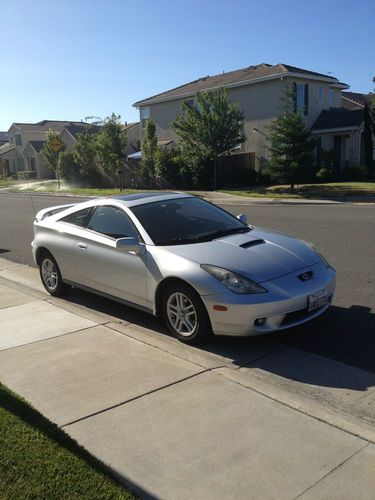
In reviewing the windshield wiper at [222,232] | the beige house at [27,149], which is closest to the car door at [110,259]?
the windshield wiper at [222,232]

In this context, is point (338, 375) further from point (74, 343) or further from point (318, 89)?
point (318, 89)

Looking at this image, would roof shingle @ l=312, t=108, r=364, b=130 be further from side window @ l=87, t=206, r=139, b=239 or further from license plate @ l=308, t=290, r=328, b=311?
license plate @ l=308, t=290, r=328, b=311

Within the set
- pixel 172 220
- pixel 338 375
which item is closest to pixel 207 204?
pixel 172 220

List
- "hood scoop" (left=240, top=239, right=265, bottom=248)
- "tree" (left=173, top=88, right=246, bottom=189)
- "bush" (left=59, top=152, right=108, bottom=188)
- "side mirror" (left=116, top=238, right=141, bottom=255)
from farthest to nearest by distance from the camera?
1. "bush" (left=59, top=152, right=108, bottom=188)
2. "tree" (left=173, top=88, right=246, bottom=189)
3. "side mirror" (left=116, top=238, right=141, bottom=255)
4. "hood scoop" (left=240, top=239, right=265, bottom=248)

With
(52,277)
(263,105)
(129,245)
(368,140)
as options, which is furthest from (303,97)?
(129,245)

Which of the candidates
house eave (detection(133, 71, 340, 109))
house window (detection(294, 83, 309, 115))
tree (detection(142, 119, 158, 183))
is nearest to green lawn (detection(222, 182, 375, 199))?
house window (detection(294, 83, 309, 115))

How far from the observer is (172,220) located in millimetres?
5824

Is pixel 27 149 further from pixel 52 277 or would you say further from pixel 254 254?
pixel 254 254

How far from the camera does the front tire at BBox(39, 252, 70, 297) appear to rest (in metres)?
6.89

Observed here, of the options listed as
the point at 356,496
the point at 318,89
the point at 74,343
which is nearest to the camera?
the point at 356,496

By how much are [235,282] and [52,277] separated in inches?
127

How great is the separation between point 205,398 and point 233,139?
85.8ft

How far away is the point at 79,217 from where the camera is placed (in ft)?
21.7

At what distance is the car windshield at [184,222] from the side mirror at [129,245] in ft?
0.62
